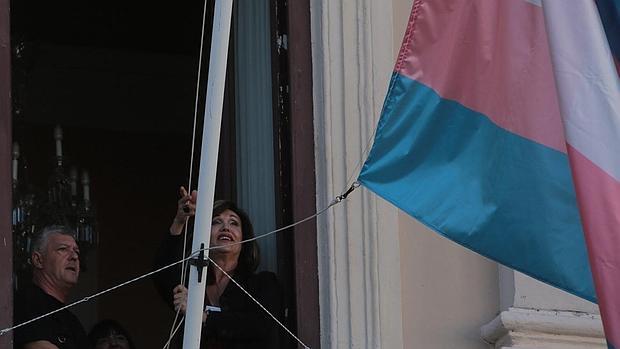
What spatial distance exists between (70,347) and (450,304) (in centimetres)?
140

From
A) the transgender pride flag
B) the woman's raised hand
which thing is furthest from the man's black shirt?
the transgender pride flag

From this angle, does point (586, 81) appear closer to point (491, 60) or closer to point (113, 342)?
point (491, 60)

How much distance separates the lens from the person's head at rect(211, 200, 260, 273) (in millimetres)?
7984

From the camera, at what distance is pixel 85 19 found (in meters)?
11.6

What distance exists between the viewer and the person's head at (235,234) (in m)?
7.98

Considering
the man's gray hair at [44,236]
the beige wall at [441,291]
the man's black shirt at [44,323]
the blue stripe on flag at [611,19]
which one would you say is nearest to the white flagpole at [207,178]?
the blue stripe on flag at [611,19]

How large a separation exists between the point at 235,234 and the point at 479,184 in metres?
1.48

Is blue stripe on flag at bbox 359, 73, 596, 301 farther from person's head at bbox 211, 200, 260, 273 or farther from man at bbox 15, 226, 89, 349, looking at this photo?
man at bbox 15, 226, 89, 349

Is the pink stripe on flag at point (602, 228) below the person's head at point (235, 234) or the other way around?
below

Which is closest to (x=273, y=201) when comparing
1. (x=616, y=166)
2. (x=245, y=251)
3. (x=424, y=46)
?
(x=245, y=251)

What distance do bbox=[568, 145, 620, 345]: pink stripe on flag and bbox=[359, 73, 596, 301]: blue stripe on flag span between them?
0.88ft

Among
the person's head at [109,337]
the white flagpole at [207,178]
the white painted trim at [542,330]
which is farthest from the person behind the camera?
the person's head at [109,337]

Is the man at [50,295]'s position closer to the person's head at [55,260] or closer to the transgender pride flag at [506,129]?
the person's head at [55,260]

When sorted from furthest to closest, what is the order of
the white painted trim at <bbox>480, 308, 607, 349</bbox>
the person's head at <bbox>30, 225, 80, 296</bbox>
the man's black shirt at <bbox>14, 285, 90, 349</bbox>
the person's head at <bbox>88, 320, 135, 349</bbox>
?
the person's head at <bbox>88, 320, 135, 349</bbox>, the person's head at <bbox>30, 225, 80, 296</bbox>, the white painted trim at <bbox>480, 308, 607, 349</bbox>, the man's black shirt at <bbox>14, 285, 90, 349</bbox>
